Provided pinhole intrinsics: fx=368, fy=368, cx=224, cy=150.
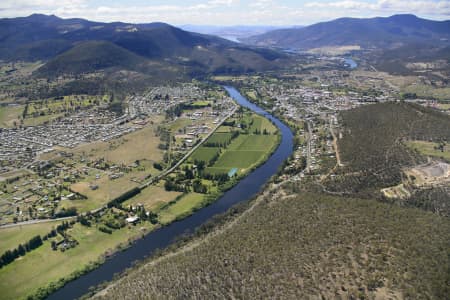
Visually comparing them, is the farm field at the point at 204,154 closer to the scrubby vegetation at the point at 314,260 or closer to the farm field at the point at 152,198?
the farm field at the point at 152,198

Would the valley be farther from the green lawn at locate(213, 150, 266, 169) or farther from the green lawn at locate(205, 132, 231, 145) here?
the green lawn at locate(205, 132, 231, 145)

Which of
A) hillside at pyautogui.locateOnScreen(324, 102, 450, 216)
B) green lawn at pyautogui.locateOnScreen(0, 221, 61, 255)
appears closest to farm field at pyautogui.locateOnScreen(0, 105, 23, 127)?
green lawn at pyautogui.locateOnScreen(0, 221, 61, 255)

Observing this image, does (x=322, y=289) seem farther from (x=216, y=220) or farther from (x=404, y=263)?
(x=216, y=220)

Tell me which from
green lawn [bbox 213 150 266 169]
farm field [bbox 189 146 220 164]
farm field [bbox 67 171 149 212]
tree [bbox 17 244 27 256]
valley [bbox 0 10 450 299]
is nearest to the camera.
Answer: valley [bbox 0 10 450 299]

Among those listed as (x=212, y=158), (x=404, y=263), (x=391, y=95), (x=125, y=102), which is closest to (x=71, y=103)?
(x=125, y=102)

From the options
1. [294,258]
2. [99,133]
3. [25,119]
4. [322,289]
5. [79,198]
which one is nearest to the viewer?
[322,289]

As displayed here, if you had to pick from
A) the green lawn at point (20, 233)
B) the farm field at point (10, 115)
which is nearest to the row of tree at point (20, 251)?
the green lawn at point (20, 233)
